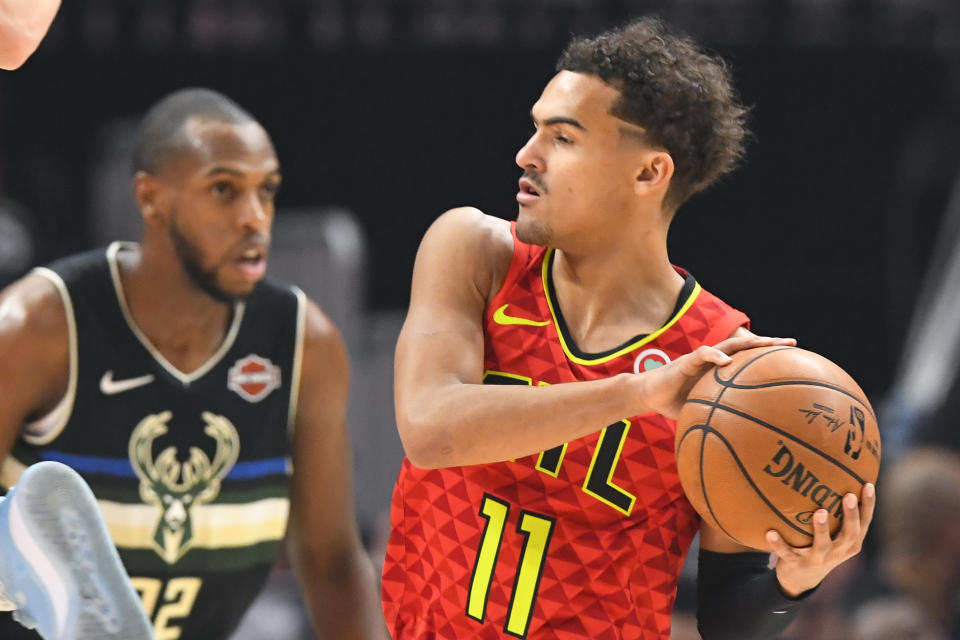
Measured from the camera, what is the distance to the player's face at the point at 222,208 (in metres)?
4.38

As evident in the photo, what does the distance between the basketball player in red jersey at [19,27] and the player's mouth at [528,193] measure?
3.49 ft

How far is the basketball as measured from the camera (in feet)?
9.74

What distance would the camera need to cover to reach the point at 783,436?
297 cm

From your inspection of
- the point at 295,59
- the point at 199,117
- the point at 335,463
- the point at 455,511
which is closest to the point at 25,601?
the point at 455,511

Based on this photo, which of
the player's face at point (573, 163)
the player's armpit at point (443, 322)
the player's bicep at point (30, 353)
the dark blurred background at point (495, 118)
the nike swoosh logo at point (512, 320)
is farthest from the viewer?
the dark blurred background at point (495, 118)

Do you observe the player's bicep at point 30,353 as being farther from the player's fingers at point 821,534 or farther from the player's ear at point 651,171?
the player's fingers at point 821,534

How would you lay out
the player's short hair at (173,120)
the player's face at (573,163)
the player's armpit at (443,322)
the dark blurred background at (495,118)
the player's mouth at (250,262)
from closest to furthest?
the player's armpit at (443,322) < the player's face at (573,163) < the player's mouth at (250,262) < the player's short hair at (173,120) < the dark blurred background at (495,118)

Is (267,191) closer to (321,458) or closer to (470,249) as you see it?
(321,458)

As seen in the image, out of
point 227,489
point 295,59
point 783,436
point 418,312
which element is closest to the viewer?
point 783,436

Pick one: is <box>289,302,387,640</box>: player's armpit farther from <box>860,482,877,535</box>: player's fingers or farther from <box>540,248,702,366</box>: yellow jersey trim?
<box>860,482,877,535</box>: player's fingers

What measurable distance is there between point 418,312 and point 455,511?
465 mm

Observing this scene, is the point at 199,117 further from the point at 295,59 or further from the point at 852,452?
the point at 295,59

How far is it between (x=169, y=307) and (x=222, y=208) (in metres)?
0.33

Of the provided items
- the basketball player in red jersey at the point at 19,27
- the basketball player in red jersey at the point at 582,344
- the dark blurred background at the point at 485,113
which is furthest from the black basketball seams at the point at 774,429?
the dark blurred background at the point at 485,113
